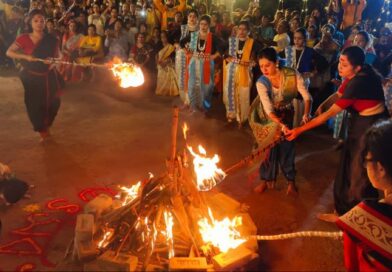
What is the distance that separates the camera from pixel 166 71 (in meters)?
10.5

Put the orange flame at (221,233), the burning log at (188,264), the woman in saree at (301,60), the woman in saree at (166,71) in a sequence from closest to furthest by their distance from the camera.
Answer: the burning log at (188,264) < the orange flame at (221,233) < the woman in saree at (301,60) < the woman in saree at (166,71)

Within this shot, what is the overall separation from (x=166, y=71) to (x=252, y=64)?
3.30 m

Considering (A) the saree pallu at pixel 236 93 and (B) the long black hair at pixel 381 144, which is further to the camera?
(A) the saree pallu at pixel 236 93

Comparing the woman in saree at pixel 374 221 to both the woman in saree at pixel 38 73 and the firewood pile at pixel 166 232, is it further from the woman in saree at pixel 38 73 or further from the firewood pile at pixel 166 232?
the woman in saree at pixel 38 73

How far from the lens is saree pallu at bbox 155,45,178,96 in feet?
34.4

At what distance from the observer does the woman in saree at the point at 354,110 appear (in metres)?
4.10

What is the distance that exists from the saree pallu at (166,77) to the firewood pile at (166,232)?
662cm

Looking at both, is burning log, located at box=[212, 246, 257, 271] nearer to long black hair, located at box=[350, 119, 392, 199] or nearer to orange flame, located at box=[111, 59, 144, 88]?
long black hair, located at box=[350, 119, 392, 199]

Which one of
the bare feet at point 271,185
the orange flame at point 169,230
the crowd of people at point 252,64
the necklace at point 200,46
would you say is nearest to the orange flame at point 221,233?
the orange flame at point 169,230

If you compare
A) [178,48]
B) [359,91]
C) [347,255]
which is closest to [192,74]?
[178,48]

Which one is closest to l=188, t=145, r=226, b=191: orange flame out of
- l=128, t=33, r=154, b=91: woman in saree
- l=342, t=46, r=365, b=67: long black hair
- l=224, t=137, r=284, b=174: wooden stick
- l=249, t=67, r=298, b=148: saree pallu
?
l=224, t=137, r=284, b=174: wooden stick

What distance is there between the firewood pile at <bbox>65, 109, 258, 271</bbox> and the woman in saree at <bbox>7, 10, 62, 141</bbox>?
3.54 metres

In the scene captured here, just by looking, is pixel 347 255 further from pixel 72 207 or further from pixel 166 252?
pixel 72 207

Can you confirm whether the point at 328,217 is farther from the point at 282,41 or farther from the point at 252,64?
the point at 282,41
